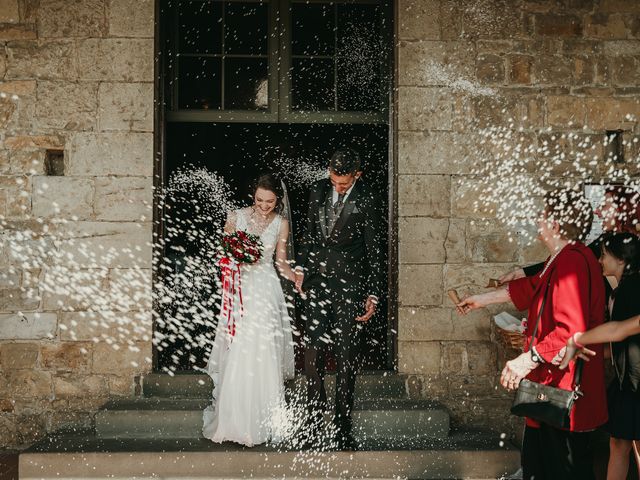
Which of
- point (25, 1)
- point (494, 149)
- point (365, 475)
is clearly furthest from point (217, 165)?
point (365, 475)

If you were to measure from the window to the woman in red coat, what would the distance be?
8.56ft

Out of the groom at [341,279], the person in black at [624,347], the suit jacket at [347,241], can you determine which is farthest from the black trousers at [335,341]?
the person in black at [624,347]

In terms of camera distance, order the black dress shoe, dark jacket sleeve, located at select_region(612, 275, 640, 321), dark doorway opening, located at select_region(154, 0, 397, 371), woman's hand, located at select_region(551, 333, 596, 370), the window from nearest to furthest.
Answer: woman's hand, located at select_region(551, 333, 596, 370), dark jacket sleeve, located at select_region(612, 275, 640, 321), the black dress shoe, dark doorway opening, located at select_region(154, 0, 397, 371), the window

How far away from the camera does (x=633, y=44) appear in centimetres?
596

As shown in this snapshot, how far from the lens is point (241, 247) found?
5.40 m

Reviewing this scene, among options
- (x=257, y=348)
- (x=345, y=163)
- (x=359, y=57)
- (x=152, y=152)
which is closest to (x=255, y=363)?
(x=257, y=348)

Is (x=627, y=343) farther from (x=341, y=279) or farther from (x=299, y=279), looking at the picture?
(x=299, y=279)

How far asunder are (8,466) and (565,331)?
390 cm

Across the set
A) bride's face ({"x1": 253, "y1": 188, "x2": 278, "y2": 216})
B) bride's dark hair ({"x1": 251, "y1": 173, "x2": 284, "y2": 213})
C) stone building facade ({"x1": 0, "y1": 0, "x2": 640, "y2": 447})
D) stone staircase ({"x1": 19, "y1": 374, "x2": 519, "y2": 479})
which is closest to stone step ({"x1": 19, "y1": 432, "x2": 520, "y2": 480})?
stone staircase ({"x1": 19, "y1": 374, "x2": 519, "y2": 479})

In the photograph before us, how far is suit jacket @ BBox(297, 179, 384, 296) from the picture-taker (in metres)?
5.07

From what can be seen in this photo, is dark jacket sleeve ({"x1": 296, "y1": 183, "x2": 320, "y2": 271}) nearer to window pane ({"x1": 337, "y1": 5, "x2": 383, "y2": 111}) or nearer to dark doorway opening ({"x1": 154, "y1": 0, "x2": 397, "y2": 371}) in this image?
dark doorway opening ({"x1": 154, "y1": 0, "x2": 397, "y2": 371})

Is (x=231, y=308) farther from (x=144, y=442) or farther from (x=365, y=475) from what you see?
(x=365, y=475)

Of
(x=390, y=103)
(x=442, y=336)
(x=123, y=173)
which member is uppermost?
(x=390, y=103)

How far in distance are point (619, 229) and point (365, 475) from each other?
2.30m
